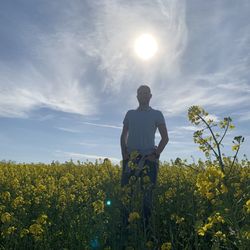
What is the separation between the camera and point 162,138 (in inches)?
227

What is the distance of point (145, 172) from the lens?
17.9 ft

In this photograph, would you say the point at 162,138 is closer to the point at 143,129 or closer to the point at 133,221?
the point at 143,129

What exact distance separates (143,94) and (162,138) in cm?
66

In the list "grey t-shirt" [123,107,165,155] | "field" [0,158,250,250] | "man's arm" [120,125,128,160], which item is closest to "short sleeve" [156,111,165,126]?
"grey t-shirt" [123,107,165,155]

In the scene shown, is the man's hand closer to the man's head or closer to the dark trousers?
the dark trousers

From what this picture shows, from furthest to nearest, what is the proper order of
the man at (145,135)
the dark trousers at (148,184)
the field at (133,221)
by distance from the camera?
the man at (145,135) < the dark trousers at (148,184) < the field at (133,221)

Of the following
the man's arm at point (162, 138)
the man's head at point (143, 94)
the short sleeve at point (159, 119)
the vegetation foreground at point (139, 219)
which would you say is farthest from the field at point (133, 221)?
the man's head at point (143, 94)

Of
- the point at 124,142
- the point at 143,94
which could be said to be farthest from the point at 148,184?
the point at 143,94

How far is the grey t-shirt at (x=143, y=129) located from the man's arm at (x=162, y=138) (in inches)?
2.3

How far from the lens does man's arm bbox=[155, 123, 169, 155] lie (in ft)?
18.5

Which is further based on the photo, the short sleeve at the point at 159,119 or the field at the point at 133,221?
the short sleeve at the point at 159,119

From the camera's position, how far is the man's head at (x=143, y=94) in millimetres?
5750

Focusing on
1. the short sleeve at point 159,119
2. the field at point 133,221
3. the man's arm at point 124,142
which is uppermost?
the short sleeve at point 159,119

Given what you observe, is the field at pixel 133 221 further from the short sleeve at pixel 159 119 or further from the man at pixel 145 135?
the short sleeve at pixel 159 119
